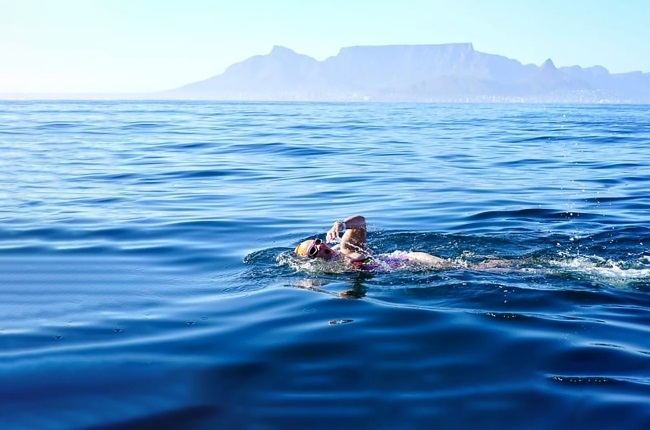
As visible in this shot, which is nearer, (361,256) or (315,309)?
(315,309)

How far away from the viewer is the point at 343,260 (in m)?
9.02

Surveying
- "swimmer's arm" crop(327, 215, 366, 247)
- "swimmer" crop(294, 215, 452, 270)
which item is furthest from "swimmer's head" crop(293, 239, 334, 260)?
"swimmer's arm" crop(327, 215, 366, 247)

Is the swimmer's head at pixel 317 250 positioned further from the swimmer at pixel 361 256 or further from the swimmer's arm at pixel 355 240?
the swimmer's arm at pixel 355 240

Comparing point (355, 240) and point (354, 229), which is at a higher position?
point (354, 229)

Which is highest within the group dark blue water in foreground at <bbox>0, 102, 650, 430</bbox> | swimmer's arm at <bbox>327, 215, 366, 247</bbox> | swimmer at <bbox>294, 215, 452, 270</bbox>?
swimmer's arm at <bbox>327, 215, 366, 247</bbox>

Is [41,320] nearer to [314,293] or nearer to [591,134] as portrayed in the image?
[314,293]

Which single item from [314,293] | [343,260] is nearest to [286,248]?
[343,260]

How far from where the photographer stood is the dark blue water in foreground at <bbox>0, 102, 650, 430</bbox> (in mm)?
5207

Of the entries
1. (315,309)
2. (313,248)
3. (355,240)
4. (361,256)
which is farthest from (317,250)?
(315,309)

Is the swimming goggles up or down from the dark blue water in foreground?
up

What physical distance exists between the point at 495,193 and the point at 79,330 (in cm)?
1033

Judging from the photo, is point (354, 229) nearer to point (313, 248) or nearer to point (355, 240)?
point (355, 240)

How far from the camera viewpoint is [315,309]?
7.40 metres

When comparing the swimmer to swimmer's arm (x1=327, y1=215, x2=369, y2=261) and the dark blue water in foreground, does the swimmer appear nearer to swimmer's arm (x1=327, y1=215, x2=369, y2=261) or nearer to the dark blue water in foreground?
swimmer's arm (x1=327, y1=215, x2=369, y2=261)
